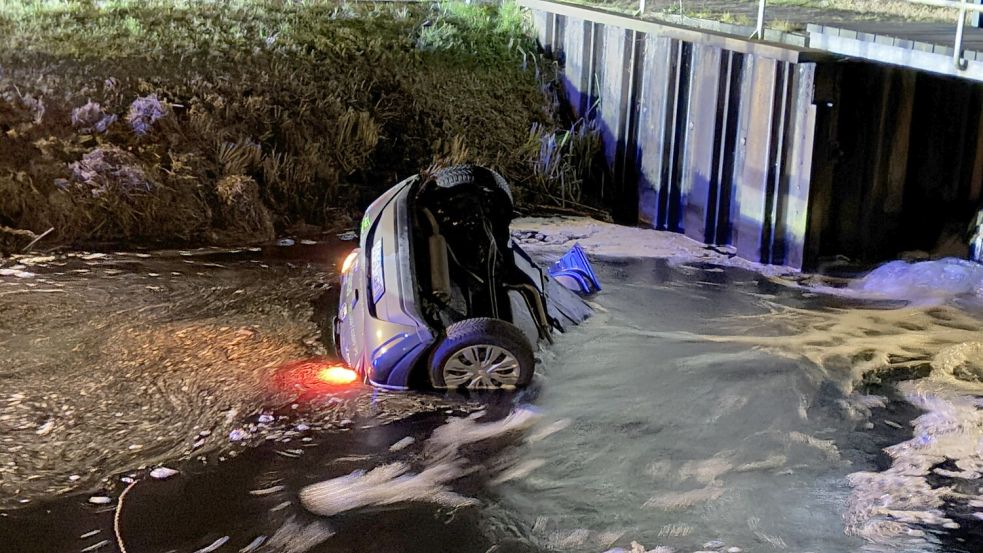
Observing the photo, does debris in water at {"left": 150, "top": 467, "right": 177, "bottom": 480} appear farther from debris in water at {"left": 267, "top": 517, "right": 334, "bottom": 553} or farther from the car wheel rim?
the car wheel rim

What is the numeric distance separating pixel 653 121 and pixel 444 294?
5.82 m

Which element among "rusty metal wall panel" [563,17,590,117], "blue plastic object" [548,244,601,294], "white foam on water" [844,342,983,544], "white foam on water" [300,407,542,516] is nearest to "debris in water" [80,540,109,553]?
"white foam on water" [300,407,542,516]

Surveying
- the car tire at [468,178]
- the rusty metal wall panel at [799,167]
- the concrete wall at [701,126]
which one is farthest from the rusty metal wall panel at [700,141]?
the car tire at [468,178]

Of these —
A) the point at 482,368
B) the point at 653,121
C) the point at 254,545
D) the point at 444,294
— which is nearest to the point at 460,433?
the point at 482,368

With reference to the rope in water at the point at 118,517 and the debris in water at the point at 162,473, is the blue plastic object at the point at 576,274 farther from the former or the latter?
the rope in water at the point at 118,517

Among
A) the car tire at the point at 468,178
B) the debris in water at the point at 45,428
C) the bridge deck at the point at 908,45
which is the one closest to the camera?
the debris in water at the point at 45,428

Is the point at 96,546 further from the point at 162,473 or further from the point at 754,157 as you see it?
the point at 754,157

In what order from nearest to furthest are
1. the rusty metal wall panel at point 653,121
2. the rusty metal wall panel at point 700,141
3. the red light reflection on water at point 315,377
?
the red light reflection on water at point 315,377
the rusty metal wall panel at point 700,141
the rusty metal wall panel at point 653,121

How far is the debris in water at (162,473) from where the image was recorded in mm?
6027

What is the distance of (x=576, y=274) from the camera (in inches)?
378

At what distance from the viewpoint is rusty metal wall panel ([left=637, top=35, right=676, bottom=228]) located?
479 inches

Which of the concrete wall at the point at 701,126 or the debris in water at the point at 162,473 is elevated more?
the concrete wall at the point at 701,126

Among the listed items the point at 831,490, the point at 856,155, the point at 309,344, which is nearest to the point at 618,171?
the point at 856,155

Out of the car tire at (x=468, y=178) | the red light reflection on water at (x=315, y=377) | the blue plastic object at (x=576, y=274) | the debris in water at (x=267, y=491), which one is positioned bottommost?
the debris in water at (x=267, y=491)
